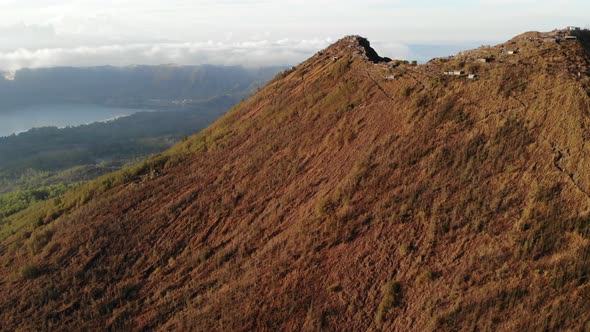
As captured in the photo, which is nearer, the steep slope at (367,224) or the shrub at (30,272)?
the steep slope at (367,224)

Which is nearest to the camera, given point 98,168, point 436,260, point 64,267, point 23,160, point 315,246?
point 436,260

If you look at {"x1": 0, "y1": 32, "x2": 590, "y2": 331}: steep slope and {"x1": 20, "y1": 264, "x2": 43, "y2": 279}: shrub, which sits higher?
{"x1": 0, "y1": 32, "x2": 590, "y2": 331}: steep slope

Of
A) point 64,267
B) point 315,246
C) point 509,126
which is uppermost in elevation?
point 509,126

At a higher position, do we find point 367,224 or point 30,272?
point 367,224

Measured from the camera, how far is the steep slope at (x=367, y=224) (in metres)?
13.1

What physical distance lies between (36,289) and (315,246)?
13643 mm

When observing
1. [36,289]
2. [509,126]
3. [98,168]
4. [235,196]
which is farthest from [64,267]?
[98,168]

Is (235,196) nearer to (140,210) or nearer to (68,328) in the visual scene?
(140,210)

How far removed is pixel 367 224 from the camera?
16109 millimetres

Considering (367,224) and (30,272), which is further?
(30,272)

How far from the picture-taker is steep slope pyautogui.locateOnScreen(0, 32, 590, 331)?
43.0 feet

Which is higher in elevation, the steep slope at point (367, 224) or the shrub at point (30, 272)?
the steep slope at point (367, 224)

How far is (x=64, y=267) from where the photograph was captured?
2017cm

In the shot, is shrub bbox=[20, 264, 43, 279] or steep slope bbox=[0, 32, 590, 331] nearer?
steep slope bbox=[0, 32, 590, 331]
